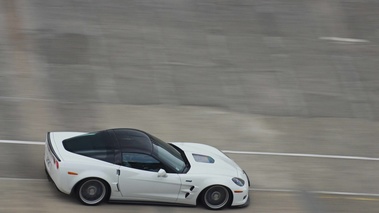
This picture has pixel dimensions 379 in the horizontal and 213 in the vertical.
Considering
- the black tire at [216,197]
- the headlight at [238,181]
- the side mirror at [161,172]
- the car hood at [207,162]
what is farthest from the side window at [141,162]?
the headlight at [238,181]

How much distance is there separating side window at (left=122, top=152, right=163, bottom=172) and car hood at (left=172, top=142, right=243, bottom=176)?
0.64 metres

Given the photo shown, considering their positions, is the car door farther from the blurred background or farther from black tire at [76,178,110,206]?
the blurred background

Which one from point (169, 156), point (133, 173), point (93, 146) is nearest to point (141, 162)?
point (133, 173)

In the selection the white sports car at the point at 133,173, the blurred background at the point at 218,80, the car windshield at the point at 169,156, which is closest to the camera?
the white sports car at the point at 133,173

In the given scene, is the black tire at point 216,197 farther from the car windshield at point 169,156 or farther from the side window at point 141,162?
the side window at point 141,162

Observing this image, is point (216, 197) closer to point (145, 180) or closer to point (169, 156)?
point (169, 156)

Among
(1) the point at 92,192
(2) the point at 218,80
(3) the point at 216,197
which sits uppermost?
(2) the point at 218,80

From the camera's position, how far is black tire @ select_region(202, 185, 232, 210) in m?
11.4

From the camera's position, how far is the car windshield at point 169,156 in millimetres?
11258

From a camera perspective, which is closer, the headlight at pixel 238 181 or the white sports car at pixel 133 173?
the white sports car at pixel 133 173

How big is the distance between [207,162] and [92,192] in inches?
87.5

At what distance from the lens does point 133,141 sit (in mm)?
11312

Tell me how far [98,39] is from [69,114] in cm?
382

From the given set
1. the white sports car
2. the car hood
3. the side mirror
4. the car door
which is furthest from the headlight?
the side mirror
